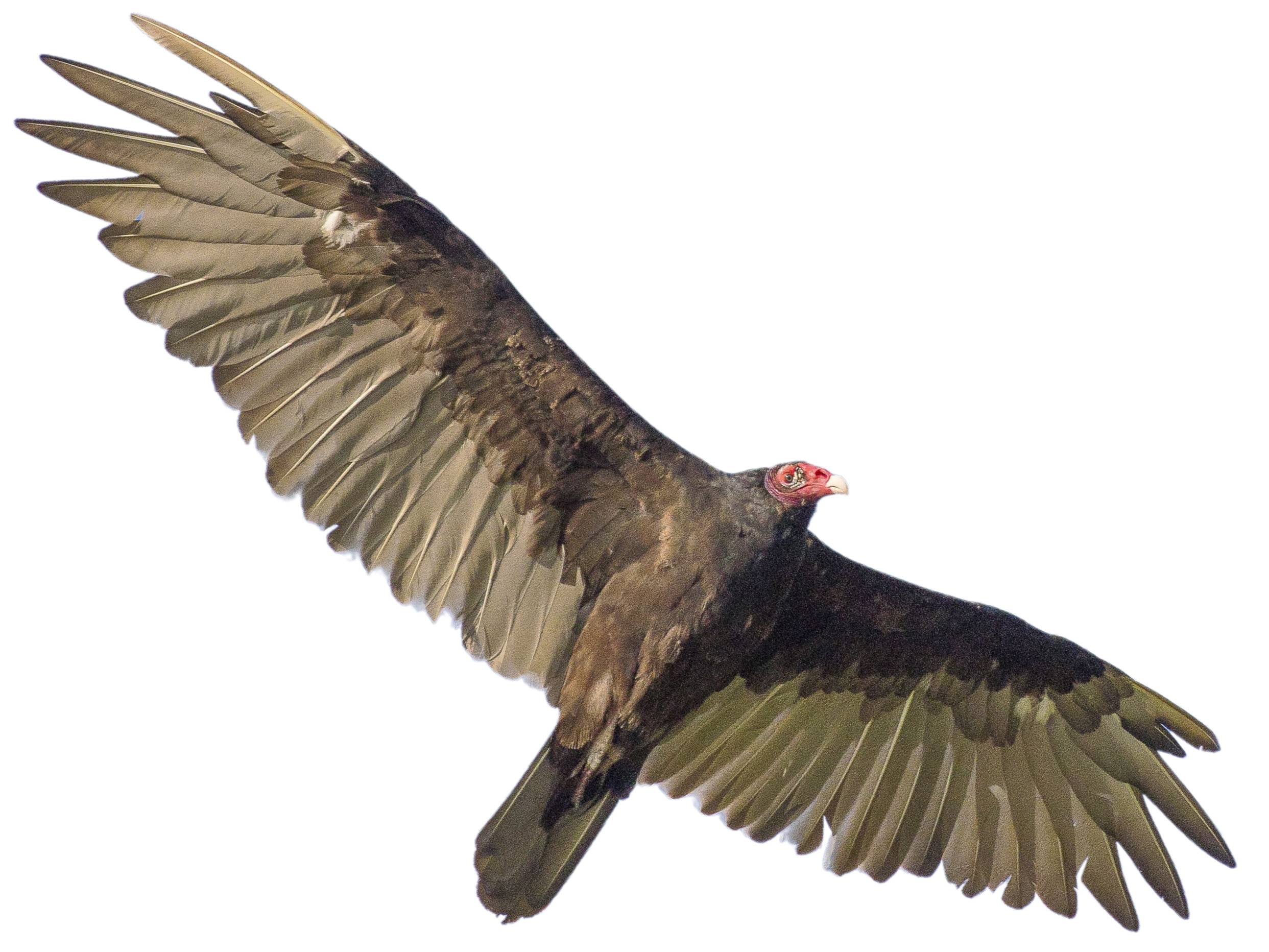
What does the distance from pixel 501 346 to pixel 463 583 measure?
1.07 meters

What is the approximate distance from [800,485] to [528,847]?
177cm

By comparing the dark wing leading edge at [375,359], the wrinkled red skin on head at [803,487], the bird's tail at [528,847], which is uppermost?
the wrinkled red skin on head at [803,487]

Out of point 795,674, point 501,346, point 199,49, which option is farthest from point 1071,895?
point 199,49

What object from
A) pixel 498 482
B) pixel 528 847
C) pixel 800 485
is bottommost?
pixel 528 847

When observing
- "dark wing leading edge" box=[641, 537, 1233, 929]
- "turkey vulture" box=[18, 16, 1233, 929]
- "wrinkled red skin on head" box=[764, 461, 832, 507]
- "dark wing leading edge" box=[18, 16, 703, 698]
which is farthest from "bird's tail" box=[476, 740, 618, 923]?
"wrinkled red skin on head" box=[764, 461, 832, 507]

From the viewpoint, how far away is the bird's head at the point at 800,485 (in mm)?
6242

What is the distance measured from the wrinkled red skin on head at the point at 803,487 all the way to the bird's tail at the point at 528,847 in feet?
4.40

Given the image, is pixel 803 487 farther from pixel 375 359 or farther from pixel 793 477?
pixel 375 359

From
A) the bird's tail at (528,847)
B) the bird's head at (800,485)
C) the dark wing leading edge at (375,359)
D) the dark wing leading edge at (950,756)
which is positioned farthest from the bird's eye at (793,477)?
the bird's tail at (528,847)

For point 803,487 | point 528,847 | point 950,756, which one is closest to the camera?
point 803,487

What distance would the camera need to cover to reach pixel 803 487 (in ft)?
20.5

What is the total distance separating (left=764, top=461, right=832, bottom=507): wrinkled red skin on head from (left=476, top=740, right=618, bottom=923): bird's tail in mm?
1342

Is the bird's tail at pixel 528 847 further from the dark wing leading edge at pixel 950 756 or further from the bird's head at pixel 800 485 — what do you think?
the bird's head at pixel 800 485

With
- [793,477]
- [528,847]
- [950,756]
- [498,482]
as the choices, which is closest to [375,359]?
[498,482]
